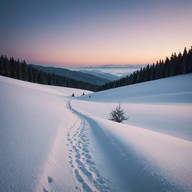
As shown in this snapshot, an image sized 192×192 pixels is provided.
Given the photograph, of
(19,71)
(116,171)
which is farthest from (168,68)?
(19,71)

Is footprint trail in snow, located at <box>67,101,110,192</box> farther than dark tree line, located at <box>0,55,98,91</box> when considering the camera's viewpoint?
No

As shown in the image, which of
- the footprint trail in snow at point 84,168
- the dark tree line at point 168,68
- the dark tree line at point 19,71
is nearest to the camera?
the footprint trail in snow at point 84,168

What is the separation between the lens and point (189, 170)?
4090 millimetres

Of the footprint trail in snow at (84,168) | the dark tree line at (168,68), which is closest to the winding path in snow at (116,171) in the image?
the footprint trail in snow at (84,168)

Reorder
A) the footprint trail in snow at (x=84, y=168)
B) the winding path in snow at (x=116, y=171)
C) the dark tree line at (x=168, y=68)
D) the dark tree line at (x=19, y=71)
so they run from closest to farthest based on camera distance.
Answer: the winding path in snow at (x=116, y=171), the footprint trail in snow at (x=84, y=168), the dark tree line at (x=168, y=68), the dark tree line at (x=19, y=71)

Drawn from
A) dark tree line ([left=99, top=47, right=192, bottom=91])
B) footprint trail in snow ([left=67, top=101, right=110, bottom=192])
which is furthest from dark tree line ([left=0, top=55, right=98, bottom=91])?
footprint trail in snow ([left=67, top=101, right=110, bottom=192])

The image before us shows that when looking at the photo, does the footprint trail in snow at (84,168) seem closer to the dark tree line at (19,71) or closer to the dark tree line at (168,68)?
the dark tree line at (168,68)

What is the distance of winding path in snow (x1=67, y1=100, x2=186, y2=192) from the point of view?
3.67 metres

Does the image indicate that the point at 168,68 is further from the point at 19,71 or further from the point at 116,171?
the point at 19,71

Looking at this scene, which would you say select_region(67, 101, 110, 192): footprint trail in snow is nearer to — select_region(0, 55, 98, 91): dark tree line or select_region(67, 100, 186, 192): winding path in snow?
select_region(67, 100, 186, 192): winding path in snow

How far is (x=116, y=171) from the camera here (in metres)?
4.58

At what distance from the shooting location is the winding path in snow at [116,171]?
367 centimetres

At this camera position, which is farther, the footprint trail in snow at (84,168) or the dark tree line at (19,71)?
the dark tree line at (19,71)

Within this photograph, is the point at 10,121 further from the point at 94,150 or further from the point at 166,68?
the point at 166,68
